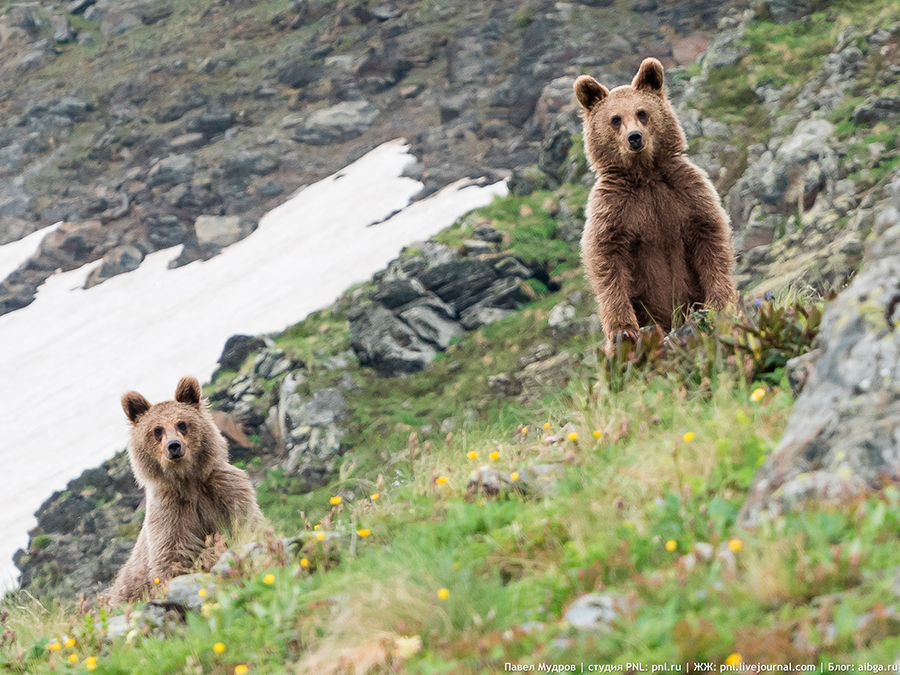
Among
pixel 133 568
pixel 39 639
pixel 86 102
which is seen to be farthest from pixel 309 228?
pixel 39 639

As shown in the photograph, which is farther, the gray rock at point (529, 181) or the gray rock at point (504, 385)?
the gray rock at point (529, 181)

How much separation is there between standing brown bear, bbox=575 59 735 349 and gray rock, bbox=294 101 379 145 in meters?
43.8

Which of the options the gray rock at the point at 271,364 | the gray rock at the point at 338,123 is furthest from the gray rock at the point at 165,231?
the gray rock at the point at 271,364

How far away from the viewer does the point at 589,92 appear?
7.35 meters

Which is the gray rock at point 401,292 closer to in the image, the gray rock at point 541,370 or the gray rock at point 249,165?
the gray rock at point 541,370

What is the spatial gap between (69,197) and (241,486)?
49.4 m

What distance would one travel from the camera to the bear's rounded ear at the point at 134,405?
29.0 ft

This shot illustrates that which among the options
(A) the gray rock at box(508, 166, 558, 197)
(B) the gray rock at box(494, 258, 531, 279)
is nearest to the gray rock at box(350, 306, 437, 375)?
(B) the gray rock at box(494, 258, 531, 279)

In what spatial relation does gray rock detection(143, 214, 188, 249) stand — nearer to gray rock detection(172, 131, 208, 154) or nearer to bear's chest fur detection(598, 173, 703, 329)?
gray rock detection(172, 131, 208, 154)

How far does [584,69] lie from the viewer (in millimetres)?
42438

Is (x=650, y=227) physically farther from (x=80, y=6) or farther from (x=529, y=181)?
(x=80, y=6)

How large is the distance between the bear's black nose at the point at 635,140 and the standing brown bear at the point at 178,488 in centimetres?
472

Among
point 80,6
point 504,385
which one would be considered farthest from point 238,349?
point 80,6

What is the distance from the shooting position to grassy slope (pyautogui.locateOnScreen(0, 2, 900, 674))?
298 cm
